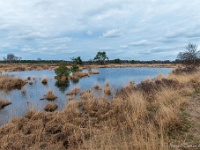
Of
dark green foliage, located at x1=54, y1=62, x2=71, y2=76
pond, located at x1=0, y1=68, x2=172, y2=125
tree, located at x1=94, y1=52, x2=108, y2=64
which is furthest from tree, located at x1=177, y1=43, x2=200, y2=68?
tree, located at x1=94, y1=52, x2=108, y2=64

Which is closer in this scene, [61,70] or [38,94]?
[38,94]

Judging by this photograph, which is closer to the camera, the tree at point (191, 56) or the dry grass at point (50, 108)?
the dry grass at point (50, 108)

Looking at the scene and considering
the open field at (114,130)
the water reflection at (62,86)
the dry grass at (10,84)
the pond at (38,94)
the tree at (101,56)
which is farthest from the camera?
the tree at (101,56)

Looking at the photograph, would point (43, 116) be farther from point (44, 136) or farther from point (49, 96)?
point (49, 96)

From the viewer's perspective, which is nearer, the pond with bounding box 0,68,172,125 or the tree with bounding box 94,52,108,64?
the pond with bounding box 0,68,172,125

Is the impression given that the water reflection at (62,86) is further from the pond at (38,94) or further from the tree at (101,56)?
the tree at (101,56)

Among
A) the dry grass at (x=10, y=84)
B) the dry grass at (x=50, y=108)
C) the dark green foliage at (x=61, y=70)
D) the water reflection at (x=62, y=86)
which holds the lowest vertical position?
the dry grass at (x=50, y=108)

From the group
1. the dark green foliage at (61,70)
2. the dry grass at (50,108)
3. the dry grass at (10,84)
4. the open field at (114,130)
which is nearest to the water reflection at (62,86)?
the dark green foliage at (61,70)

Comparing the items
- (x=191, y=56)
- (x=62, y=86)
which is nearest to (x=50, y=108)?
(x=62, y=86)

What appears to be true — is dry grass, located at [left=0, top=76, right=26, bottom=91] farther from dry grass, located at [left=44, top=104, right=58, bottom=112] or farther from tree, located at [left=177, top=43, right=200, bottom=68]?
tree, located at [left=177, top=43, right=200, bottom=68]

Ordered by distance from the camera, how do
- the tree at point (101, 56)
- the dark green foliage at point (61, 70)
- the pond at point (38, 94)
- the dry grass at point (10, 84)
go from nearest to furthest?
the pond at point (38, 94), the dry grass at point (10, 84), the dark green foliage at point (61, 70), the tree at point (101, 56)

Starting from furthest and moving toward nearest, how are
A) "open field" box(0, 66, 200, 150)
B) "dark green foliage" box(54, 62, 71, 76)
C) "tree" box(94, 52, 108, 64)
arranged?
"tree" box(94, 52, 108, 64) → "dark green foliage" box(54, 62, 71, 76) → "open field" box(0, 66, 200, 150)

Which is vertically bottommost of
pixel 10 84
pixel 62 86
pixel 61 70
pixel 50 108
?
pixel 50 108

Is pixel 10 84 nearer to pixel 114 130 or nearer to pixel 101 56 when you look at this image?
pixel 114 130
